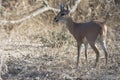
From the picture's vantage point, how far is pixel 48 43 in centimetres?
1055

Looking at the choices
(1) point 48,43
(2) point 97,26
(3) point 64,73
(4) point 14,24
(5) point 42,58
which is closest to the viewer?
(3) point 64,73

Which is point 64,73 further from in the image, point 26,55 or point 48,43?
point 48,43

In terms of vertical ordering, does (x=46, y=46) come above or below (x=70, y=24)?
below

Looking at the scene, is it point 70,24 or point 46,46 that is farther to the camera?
point 46,46

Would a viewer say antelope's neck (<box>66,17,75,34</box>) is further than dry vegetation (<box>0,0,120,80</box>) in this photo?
Yes

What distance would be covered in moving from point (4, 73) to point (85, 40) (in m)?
1.91

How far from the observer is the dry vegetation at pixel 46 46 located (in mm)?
→ 7824

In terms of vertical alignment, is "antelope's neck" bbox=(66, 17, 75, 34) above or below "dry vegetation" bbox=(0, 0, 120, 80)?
above

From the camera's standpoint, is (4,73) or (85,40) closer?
(4,73)

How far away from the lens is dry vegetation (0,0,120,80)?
7.82 meters

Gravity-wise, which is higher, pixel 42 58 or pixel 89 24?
pixel 89 24

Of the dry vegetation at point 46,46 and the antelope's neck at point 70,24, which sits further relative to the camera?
the antelope's neck at point 70,24

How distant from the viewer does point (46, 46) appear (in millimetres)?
10359

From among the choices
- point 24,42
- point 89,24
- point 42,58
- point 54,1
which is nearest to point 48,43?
point 24,42
